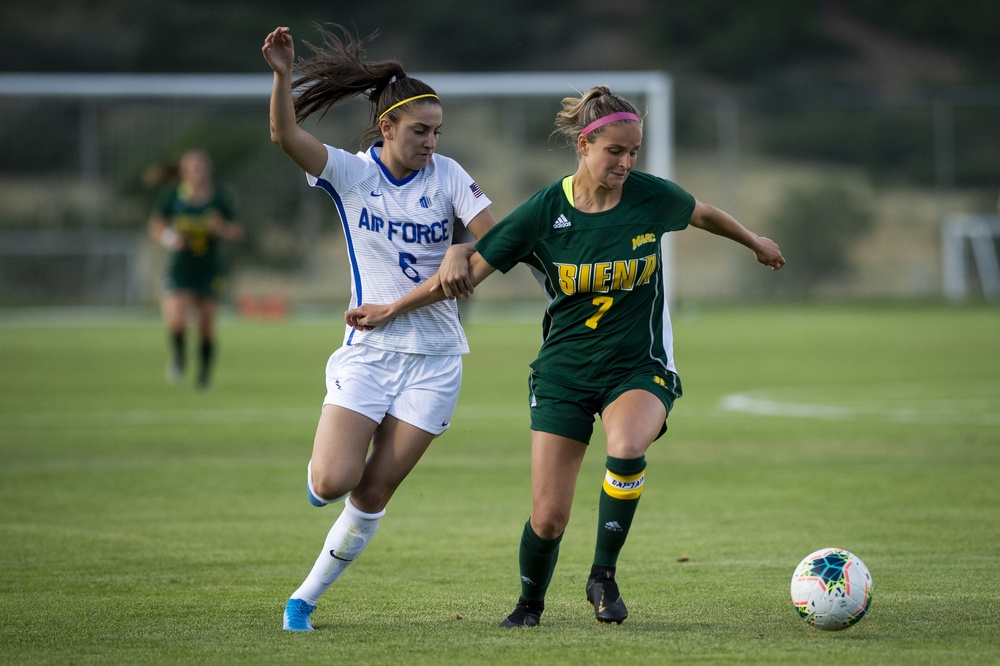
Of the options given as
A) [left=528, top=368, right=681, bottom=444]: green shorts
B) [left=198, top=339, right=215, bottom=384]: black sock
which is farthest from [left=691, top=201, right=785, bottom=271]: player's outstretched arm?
[left=198, top=339, right=215, bottom=384]: black sock

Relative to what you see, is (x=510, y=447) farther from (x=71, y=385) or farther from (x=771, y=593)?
(x=71, y=385)

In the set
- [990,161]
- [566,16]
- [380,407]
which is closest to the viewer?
[380,407]

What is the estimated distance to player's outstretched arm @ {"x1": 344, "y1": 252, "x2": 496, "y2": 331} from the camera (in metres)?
5.68

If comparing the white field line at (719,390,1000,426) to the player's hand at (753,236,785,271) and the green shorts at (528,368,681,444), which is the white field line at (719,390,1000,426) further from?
the green shorts at (528,368,681,444)

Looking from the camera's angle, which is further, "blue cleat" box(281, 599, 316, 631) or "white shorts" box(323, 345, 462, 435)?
"white shorts" box(323, 345, 462, 435)

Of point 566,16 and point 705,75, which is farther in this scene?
point 566,16

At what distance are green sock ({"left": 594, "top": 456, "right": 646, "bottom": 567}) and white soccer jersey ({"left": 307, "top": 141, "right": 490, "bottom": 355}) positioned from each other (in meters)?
0.88

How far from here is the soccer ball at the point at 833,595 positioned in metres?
5.44

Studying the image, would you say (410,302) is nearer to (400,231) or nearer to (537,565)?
(400,231)

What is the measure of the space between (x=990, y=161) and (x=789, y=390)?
27975 mm

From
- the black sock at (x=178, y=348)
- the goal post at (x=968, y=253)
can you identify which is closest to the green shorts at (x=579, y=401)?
the black sock at (x=178, y=348)

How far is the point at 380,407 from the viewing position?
577 centimetres

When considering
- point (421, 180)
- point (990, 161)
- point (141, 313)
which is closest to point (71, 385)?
point (421, 180)

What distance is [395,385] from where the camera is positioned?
5844 mm
